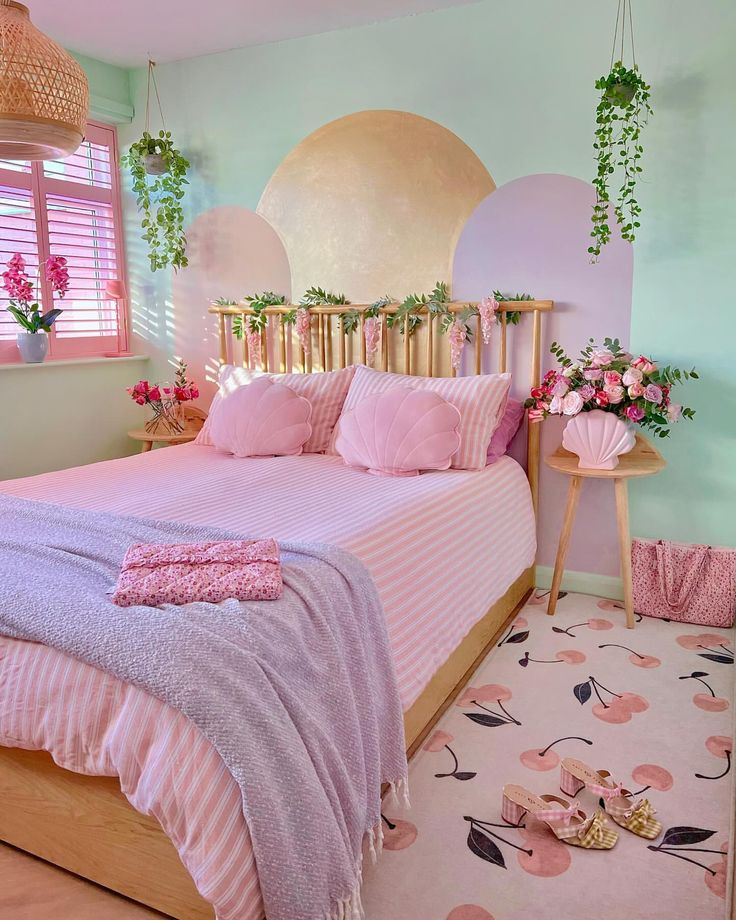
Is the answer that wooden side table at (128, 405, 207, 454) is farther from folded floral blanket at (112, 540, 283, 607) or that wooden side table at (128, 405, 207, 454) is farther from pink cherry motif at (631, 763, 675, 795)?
pink cherry motif at (631, 763, 675, 795)

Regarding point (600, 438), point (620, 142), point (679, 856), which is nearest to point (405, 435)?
point (600, 438)

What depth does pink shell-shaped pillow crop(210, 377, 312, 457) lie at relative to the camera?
132 inches

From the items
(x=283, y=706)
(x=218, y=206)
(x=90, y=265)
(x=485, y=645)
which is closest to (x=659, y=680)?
(x=485, y=645)

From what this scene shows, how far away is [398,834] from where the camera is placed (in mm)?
1865

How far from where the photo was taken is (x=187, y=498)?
102 inches

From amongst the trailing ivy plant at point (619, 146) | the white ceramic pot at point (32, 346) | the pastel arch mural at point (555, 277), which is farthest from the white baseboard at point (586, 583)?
the white ceramic pot at point (32, 346)

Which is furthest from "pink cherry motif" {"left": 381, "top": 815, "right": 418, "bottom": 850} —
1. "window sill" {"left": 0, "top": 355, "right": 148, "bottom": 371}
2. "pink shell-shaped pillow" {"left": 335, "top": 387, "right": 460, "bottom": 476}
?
"window sill" {"left": 0, "top": 355, "right": 148, "bottom": 371}

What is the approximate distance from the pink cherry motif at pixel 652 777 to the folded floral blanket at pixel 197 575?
1.14 m

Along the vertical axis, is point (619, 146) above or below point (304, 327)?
above

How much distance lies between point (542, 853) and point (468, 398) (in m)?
1.80

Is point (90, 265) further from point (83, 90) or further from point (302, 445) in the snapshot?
point (83, 90)

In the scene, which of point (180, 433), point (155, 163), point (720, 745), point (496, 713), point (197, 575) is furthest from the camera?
point (180, 433)

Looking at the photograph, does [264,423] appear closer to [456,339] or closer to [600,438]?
[456,339]

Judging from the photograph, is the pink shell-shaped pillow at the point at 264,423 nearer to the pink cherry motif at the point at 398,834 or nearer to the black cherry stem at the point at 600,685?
the black cherry stem at the point at 600,685
